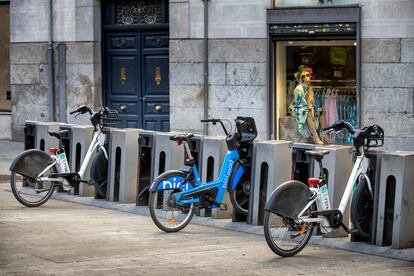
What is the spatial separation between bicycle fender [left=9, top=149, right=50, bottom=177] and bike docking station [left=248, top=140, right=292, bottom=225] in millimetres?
2945

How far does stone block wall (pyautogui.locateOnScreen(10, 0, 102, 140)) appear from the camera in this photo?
21.5 metres

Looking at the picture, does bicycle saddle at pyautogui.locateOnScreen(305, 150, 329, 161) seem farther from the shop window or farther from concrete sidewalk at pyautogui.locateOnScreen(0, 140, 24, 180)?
the shop window

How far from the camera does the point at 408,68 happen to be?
1712 centimetres

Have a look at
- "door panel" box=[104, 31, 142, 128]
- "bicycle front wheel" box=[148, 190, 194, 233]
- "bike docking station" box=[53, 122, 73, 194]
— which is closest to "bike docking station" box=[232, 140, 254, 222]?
"bicycle front wheel" box=[148, 190, 194, 233]

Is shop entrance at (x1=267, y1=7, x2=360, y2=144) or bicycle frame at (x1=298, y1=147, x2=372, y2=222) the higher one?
shop entrance at (x1=267, y1=7, x2=360, y2=144)

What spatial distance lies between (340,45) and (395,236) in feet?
28.0

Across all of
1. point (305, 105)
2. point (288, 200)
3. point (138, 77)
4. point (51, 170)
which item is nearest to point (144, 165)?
point (51, 170)

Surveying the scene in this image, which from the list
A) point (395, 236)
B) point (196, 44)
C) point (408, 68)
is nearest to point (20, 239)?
point (395, 236)

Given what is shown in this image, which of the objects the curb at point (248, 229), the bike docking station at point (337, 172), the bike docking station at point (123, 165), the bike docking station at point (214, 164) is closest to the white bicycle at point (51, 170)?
the bike docking station at point (123, 165)

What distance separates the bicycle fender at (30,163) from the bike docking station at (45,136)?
1321 millimetres

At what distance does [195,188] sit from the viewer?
1120 cm

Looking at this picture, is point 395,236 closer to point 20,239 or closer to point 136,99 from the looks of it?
point 20,239

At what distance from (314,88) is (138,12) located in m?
4.25

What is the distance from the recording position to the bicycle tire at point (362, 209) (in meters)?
10.2
